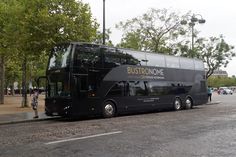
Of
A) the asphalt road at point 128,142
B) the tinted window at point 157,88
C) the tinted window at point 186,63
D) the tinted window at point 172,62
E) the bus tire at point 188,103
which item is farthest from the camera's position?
the bus tire at point 188,103

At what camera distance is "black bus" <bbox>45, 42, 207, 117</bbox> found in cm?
2012

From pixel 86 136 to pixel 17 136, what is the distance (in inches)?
96.6

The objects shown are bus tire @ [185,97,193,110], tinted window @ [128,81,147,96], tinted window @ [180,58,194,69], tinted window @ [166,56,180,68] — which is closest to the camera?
tinted window @ [128,81,147,96]

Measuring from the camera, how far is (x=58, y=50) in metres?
21.1

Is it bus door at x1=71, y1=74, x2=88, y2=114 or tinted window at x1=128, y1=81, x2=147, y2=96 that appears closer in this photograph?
bus door at x1=71, y1=74, x2=88, y2=114

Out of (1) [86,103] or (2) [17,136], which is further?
(1) [86,103]

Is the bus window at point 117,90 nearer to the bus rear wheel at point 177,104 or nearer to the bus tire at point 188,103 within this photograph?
the bus rear wheel at point 177,104

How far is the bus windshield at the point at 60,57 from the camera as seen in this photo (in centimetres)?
2018

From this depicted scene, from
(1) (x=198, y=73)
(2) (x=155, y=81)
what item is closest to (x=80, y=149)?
(2) (x=155, y=81)

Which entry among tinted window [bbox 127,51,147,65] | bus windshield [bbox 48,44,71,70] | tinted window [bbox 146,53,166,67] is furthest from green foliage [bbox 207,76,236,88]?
bus windshield [bbox 48,44,71,70]

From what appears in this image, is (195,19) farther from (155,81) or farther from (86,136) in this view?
(86,136)

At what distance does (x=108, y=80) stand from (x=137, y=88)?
284 centimetres

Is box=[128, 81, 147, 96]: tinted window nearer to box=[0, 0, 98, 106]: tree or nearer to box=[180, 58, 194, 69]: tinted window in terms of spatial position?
box=[0, 0, 98, 106]: tree

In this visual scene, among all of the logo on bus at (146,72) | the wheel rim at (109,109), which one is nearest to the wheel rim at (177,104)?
the logo on bus at (146,72)
